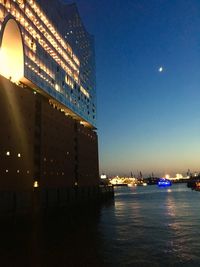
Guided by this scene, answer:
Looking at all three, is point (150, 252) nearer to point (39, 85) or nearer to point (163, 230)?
point (163, 230)

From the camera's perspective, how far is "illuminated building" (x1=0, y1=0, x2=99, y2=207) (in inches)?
2283

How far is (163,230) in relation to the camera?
142 ft

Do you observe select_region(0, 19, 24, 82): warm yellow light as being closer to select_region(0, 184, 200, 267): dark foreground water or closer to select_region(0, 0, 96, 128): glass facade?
select_region(0, 0, 96, 128): glass facade

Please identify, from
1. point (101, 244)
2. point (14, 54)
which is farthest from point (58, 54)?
point (101, 244)

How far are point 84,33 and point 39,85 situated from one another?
46141 millimetres

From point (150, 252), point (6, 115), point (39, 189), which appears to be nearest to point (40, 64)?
point (6, 115)

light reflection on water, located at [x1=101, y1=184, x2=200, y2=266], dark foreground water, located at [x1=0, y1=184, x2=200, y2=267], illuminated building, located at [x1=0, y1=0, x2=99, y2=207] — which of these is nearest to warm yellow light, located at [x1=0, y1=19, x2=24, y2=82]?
illuminated building, located at [x1=0, y1=0, x2=99, y2=207]

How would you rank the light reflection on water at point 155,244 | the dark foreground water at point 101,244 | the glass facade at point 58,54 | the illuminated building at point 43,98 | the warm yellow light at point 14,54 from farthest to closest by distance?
the glass facade at point 58,54 < the warm yellow light at point 14,54 < the illuminated building at point 43,98 < the dark foreground water at point 101,244 < the light reflection on water at point 155,244

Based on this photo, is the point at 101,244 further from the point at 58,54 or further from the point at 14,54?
the point at 58,54

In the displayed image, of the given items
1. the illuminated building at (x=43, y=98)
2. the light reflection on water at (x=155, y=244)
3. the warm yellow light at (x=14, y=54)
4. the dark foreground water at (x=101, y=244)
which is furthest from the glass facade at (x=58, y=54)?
the light reflection on water at (x=155, y=244)

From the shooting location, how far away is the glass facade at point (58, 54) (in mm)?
68188

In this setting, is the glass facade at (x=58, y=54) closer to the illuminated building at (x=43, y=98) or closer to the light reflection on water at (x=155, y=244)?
the illuminated building at (x=43, y=98)

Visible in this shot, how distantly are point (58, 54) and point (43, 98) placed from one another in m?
15.5

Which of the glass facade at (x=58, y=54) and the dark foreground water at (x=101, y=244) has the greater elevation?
the glass facade at (x=58, y=54)
